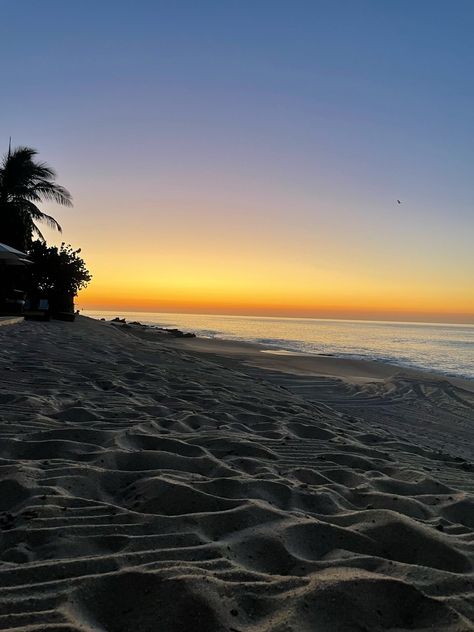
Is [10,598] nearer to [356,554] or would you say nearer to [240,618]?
[240,618]

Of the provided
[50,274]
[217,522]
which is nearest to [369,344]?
[50,274]

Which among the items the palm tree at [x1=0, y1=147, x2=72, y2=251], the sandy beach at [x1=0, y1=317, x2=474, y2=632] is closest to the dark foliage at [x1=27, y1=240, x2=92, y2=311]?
the palm tree at [x1=0, y1=147, x2=72, y2=251]

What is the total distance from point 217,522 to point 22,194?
82.7 feet

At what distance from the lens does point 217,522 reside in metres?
2.46

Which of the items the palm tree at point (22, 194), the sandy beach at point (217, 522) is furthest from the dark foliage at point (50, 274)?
the sandy beach at point (217, 522)

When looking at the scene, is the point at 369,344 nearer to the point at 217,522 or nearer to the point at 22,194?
the point at 22,194

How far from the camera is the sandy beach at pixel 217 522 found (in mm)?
1807

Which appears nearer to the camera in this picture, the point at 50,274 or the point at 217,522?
the point at 217,522

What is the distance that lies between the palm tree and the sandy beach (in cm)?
1995

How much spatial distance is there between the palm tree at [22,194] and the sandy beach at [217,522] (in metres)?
20.0

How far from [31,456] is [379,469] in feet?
7.94

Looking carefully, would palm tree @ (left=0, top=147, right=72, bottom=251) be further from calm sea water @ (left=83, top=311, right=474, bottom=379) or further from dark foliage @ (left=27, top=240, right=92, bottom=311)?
calm sea water @ (left=83, top=311, right=474, bottom=379)

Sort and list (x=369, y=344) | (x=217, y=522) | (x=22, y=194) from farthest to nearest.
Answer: (x=369, y=344), (x=22, y=194), (x=217, y=522)

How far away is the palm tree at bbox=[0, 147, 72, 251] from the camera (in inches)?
904
